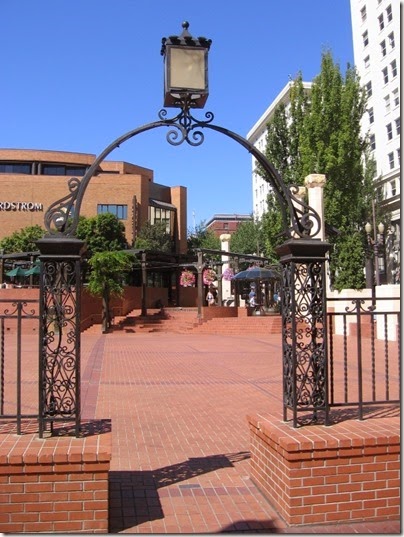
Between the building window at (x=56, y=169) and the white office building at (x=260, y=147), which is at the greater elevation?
Answer: the white office building at (x=260, y=147)

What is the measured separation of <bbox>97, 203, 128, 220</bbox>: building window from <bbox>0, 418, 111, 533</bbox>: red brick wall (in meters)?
50.8

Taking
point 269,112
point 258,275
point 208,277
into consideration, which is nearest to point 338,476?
point 258,275

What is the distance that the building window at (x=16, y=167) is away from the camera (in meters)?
60.0

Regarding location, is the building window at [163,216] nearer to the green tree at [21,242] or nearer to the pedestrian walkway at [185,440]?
the green tree at [21,242]

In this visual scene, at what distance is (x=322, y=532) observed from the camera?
3.97 meters

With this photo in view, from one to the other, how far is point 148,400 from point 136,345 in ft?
37.4

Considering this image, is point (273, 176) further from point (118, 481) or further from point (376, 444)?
point (118, 481)

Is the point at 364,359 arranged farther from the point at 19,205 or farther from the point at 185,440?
the point at 19,205

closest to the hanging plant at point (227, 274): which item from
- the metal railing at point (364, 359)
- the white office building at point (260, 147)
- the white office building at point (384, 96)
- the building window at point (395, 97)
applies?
the white office building at point (384, 96)

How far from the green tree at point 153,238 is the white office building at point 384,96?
1938 cm

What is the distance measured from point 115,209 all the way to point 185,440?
48.6 meters

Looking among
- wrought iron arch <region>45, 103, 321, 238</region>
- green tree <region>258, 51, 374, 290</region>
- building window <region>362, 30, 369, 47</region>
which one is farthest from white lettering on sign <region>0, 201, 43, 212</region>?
wrought iron arch <region>45, 103, 321, 238</region>

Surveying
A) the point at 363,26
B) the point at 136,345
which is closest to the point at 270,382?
the point at 136,345

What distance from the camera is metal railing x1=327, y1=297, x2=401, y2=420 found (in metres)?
4.82
